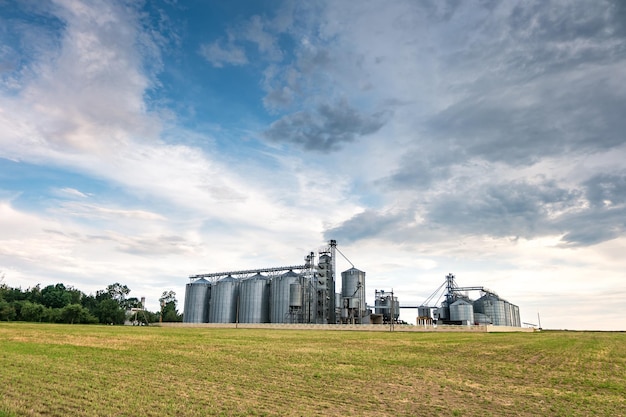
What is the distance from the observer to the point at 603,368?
87.9 ft

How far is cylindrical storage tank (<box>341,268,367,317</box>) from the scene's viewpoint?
11662 cm

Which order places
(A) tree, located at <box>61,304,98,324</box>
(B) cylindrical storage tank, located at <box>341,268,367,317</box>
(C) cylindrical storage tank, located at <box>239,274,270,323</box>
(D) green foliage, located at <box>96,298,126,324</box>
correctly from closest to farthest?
1. (B) cylindrical storage tank, located at <box>341,268,367,317</box>
2. (C) cylindrical storage tank, located at <box>239,274,270,323</box>
3. (A) tree, located at <box>61,304,98,324</box>
4. (D) green foliage, located at <box>96,298,126,324</box>

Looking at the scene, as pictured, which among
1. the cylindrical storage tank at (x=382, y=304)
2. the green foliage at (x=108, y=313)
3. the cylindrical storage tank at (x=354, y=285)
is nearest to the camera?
the cylindrical storage tank at (x=354, y=285)

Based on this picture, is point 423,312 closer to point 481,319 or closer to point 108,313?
point 481,319

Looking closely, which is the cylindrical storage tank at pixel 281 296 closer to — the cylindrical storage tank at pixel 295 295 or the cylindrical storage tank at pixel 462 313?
the cylindrical storage tank at pixel 295 295

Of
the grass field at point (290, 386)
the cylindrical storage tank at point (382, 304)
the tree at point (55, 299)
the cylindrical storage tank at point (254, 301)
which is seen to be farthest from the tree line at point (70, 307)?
the grass field at point (290, 386)

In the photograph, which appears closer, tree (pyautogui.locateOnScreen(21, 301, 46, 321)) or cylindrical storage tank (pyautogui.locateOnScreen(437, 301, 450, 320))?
tree (pyautogui.locateOnScreen(21, 301, 46, 321))

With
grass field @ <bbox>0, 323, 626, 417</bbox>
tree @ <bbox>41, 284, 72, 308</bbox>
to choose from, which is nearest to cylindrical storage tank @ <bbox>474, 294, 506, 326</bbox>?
grass field @ <bbox>0, 323, 626, 417</bbox>

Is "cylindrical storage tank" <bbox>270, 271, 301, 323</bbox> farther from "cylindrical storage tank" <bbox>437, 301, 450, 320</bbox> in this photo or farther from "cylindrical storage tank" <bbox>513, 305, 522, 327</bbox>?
"cylindrical storage tank" <bbox>513, 305, 522, 327</bbox>

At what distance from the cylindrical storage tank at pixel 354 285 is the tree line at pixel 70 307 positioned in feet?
199

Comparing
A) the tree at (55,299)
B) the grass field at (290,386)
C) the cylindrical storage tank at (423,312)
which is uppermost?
the tree at (55,299)

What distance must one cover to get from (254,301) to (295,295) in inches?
598

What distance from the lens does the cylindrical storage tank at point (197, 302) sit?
436 feet

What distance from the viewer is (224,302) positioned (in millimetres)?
128125
